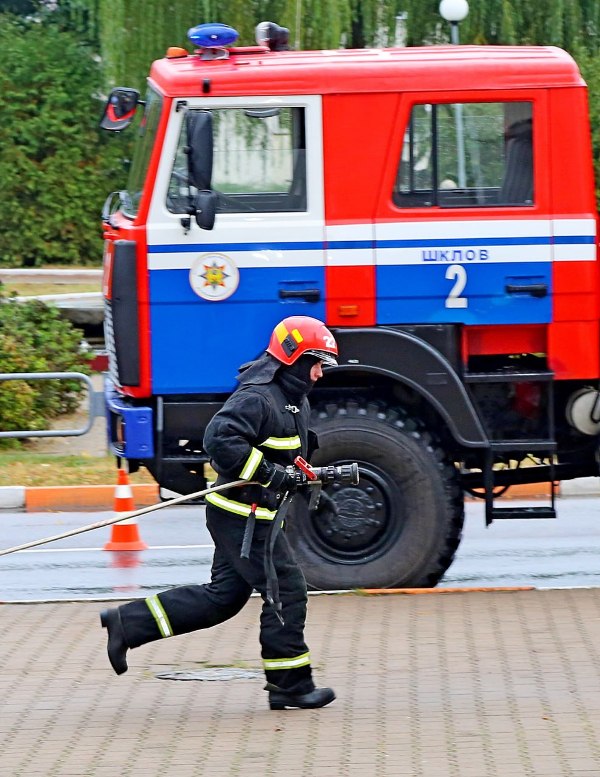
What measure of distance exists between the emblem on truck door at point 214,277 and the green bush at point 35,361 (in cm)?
596

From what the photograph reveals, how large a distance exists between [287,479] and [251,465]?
0.56 feet

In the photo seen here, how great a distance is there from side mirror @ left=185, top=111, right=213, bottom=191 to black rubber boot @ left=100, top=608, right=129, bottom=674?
8.69ft

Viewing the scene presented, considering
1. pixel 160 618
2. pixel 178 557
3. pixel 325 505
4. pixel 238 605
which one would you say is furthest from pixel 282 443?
pixel 178 557

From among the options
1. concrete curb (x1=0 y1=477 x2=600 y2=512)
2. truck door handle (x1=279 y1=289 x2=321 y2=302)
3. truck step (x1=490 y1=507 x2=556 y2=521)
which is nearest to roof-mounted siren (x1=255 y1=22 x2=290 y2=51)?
truck door handle (x1=279 y1=289 x2=321 y2=302)

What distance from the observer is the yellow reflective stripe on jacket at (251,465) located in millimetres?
6027

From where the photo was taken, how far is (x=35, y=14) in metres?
28.9

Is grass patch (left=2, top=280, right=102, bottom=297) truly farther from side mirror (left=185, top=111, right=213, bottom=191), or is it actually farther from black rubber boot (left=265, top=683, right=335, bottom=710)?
black rubber boot (left=265, top=683, right=335, bottom=710)

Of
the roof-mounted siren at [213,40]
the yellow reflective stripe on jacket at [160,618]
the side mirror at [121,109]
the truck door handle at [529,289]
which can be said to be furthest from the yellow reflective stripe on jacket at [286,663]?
the side mirror at [121,109]

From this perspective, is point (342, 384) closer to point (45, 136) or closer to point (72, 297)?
point (72, 297)

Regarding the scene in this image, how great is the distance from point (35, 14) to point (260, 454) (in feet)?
80.4

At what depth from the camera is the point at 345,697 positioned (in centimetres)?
638

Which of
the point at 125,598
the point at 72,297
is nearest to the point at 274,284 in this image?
the point at 125,598

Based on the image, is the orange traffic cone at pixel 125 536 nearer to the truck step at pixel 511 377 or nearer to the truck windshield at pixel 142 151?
the truck windshield at pixel 142 151

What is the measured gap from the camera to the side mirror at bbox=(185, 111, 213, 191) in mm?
7836
